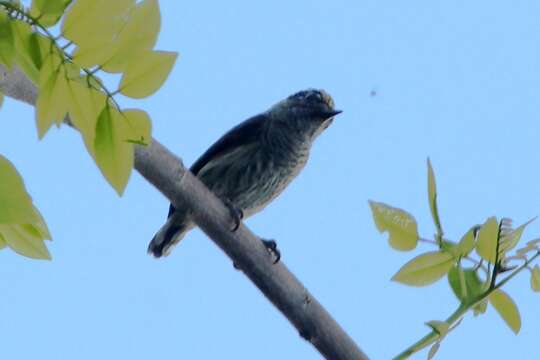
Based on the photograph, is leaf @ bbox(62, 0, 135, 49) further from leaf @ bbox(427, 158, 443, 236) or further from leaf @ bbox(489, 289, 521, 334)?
→ leaf @ bbox(489, 289, 521, 334)

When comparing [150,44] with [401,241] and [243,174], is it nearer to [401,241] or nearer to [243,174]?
[401,241]

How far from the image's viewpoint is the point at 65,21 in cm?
125

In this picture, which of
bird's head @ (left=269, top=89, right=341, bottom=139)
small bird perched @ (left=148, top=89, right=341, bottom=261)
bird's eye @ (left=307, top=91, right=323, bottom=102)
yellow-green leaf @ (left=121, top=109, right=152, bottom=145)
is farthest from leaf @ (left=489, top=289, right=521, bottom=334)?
bird's eye @ (left=307, top=91, right=323, bottom=102)

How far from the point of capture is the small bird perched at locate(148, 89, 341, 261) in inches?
202

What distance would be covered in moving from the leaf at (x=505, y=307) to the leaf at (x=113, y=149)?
777mm

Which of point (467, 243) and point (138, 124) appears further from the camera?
point (467, 243)

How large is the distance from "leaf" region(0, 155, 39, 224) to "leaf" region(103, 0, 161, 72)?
0.86ft

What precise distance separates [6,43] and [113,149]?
203mm

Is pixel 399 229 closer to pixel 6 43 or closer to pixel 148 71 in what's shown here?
pixel 148 71

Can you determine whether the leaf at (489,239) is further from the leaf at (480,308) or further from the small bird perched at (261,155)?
the small bird perched at (261,155)

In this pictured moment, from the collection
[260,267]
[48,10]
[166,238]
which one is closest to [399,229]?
[260,267]

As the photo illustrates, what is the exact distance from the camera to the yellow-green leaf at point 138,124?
4.21 ft

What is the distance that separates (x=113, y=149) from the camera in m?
1.25

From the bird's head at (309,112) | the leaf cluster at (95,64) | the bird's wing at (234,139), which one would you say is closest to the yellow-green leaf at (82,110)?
the leaf cluster at (95,64)
